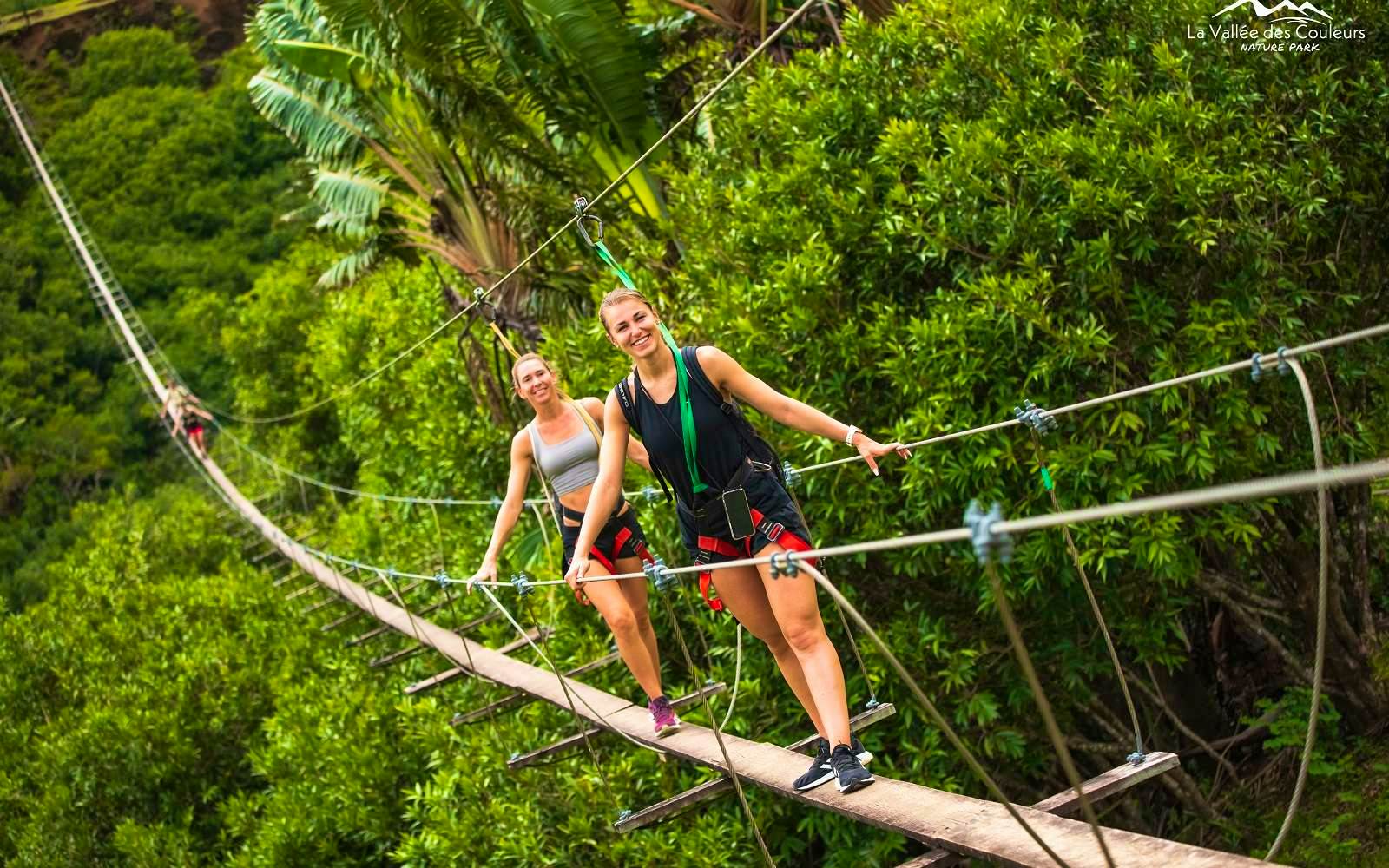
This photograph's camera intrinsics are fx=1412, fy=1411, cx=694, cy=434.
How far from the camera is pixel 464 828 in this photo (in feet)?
20.2

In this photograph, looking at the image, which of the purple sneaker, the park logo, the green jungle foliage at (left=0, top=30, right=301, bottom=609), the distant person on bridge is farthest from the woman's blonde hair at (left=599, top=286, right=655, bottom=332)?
the green jungle foliage at (left=0, top=30, right=301, bottom=609)

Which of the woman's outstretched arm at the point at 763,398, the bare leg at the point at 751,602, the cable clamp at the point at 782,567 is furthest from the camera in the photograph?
the bare leg at the point at 751,602

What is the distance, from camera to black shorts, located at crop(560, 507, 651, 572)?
420cm

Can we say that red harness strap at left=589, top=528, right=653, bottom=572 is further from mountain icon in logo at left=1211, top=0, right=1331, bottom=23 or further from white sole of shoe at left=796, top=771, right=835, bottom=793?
mountain icon in logo at left=1211, top=0, right=1331, bottom=23

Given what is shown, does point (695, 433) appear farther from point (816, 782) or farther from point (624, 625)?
point (624, 625)

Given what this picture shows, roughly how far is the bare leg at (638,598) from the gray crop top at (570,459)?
29 centimetres

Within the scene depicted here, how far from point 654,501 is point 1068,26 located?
2287 mm

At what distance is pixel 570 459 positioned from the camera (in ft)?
13.5

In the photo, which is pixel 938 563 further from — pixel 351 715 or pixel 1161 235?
pixel 351 715

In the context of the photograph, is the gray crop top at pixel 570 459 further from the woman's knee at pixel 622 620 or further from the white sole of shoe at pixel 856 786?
the white sole of shoe at pixel 856 786

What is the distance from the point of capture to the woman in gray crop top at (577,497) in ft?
13.3

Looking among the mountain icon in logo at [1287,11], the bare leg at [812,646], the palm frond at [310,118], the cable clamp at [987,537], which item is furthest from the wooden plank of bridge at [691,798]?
the palm frond at [310,118]

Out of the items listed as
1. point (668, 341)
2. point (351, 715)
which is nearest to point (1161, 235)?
point (668, 341)

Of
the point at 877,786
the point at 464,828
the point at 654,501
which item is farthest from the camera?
the point at 464,828
